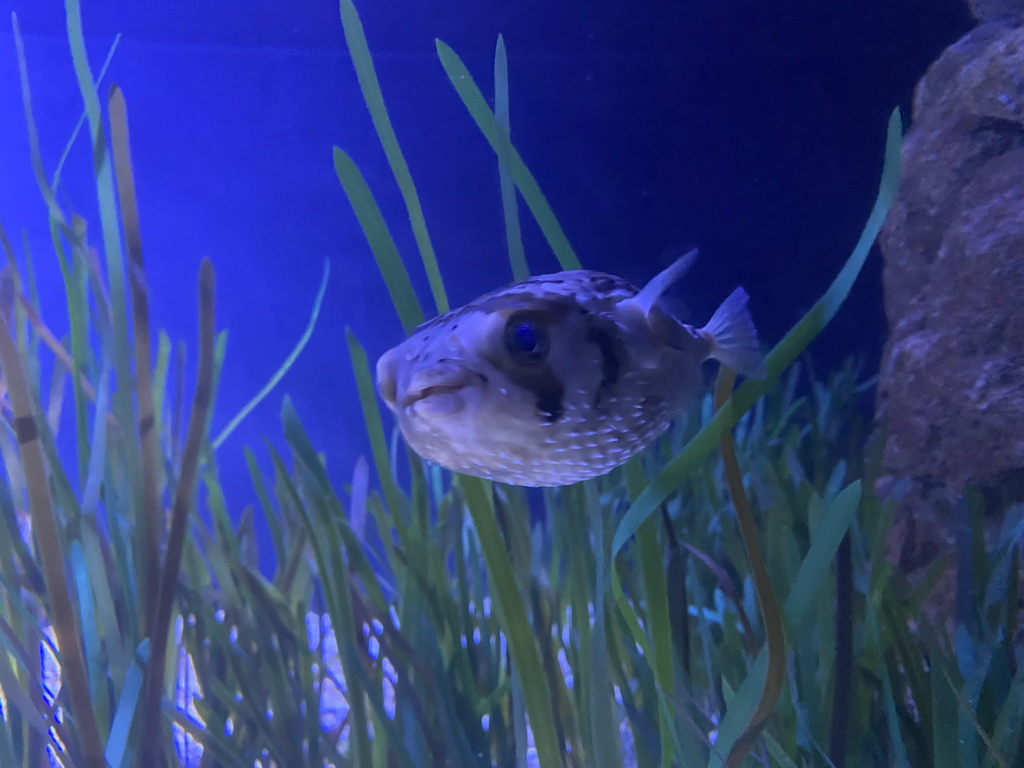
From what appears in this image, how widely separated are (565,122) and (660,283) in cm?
296

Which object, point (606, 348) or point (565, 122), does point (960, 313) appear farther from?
point (565, 122)

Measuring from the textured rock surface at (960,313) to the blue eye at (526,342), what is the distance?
1392 mm

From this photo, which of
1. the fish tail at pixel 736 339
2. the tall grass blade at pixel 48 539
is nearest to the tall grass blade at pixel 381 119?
the fish tail at pixel 736 339

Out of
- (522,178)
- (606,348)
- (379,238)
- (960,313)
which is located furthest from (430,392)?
(960,313)

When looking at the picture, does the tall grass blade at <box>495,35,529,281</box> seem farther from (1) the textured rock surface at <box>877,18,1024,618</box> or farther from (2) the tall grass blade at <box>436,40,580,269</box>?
(1) the textured rock surface at <box>877,18,1024,618</box>

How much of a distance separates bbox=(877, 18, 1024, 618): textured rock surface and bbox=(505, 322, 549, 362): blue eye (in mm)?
1392

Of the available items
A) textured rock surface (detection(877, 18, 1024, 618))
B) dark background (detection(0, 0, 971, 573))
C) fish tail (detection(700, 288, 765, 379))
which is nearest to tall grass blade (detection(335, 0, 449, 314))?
fish tail (detection(700, 288, 765, 379))

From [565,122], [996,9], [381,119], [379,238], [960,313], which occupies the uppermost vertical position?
[565,122]

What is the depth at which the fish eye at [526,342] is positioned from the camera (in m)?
0.55

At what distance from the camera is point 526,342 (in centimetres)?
55

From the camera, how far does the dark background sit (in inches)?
128

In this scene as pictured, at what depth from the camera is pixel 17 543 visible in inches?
39.8

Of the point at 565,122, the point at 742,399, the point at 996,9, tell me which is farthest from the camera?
the point at 565,122

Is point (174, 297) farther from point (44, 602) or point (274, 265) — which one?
point (44, 602)
